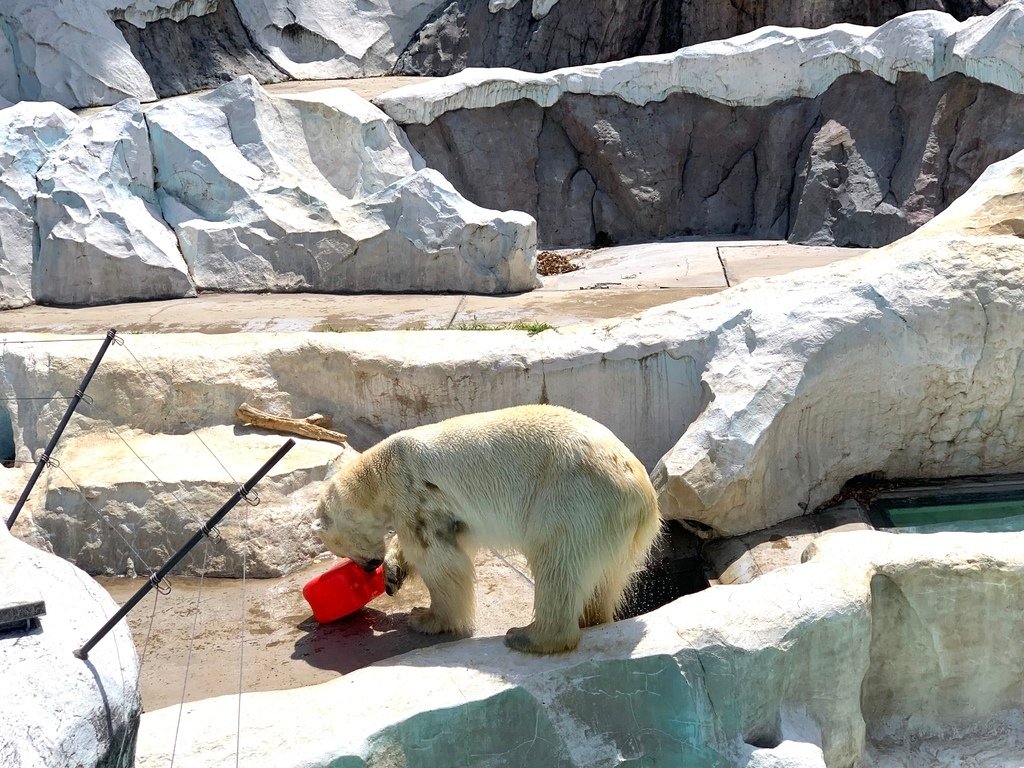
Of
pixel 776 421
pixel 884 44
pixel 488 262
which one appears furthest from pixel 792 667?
pixel 884 44

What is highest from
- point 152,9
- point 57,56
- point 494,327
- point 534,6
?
point 534,6

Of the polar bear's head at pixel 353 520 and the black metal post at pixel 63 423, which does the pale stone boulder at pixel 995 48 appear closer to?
the polar bear's head at pixel 353 520

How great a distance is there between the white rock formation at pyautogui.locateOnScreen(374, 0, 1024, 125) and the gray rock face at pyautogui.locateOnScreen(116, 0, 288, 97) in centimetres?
441

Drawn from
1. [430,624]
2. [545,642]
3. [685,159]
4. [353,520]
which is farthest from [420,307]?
[685,159]

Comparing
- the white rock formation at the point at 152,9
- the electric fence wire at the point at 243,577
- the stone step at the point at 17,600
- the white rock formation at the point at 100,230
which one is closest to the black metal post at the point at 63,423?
the electric fence wire at the point at 243,577

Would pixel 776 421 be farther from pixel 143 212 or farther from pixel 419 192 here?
pixel 143 212

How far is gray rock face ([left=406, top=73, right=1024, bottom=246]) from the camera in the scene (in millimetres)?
12914

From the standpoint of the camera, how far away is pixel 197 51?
1644 centimetres

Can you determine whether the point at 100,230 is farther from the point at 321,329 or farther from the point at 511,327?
the point at 511,327

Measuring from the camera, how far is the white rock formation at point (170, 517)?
5.61m

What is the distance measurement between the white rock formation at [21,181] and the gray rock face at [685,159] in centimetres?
467

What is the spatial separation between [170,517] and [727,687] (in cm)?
326

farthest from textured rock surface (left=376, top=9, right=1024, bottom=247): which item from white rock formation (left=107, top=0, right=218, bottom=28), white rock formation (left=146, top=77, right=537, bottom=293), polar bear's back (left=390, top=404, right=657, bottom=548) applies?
polar bear's back (left=390, top=404, right=657, bottom=548)

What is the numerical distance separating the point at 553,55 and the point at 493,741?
15443 millimetres
